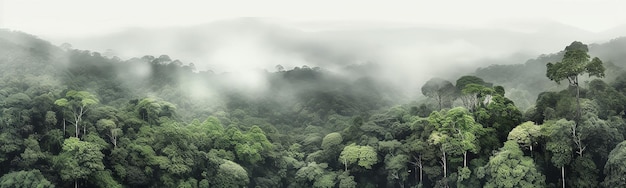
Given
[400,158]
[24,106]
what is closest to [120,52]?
[24,106]

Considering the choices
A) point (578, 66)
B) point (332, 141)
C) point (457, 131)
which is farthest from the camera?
point (332, 141)

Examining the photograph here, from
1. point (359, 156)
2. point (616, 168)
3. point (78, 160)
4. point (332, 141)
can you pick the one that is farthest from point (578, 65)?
point (78, 160)

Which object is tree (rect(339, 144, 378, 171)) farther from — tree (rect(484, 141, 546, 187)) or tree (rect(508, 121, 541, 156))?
tree (rect(508, 121, 541, 156))

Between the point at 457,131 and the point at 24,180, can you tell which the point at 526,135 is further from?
the point at 24,180

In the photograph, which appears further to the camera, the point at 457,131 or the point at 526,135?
the point at 457,131

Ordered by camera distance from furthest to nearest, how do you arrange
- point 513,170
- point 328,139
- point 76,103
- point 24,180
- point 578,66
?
point 328,139
point 76,103
point 578,66
point 513,170
point 24,180

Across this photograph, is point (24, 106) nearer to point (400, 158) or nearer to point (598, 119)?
point (400, 158)

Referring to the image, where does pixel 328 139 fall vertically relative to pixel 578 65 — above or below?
below
